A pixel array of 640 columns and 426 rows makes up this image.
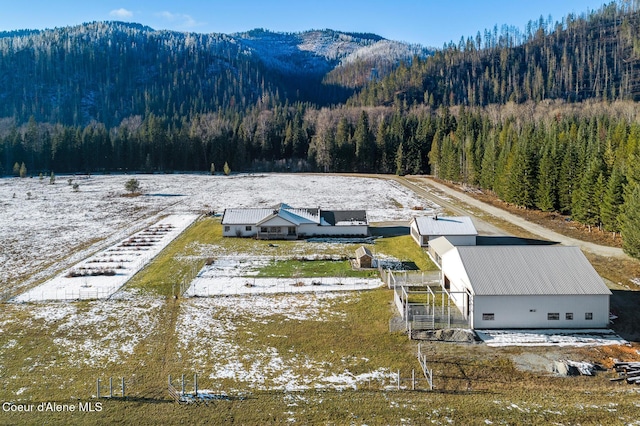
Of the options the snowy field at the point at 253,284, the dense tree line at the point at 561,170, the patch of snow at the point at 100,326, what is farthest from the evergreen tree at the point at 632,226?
the patch of snow at the point at 100,326

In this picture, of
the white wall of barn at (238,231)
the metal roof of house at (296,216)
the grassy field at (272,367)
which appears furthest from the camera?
the metal roof of house at (296,216)

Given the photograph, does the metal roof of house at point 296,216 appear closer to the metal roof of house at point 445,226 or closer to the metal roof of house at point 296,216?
the metal roof of house at point 296,216

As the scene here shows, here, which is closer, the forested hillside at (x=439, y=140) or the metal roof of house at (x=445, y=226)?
the metal roof of house at (x=445, y=226)

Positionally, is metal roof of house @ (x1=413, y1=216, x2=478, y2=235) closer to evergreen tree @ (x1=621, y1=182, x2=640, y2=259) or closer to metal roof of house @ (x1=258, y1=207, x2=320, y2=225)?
metal roof of house @ (x1=258, y1=207, x2=320, y2=225)

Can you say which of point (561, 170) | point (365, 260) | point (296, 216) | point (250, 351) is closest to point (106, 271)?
point (250, 351)

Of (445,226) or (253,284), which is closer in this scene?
(253,284)

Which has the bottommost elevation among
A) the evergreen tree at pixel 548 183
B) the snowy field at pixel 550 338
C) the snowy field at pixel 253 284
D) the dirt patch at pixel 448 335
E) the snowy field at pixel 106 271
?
the snowy field at pixel 550 338

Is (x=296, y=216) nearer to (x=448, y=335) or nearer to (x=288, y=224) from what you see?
(x=288, y=224)

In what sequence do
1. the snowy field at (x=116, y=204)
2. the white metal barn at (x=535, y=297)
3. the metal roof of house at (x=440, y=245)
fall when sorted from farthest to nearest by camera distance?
1. the snowy field at (x=116, y=204)
2. the metal roof of house at (x=440, y=245)
3. the white metal barn at (x=535, y=297)
